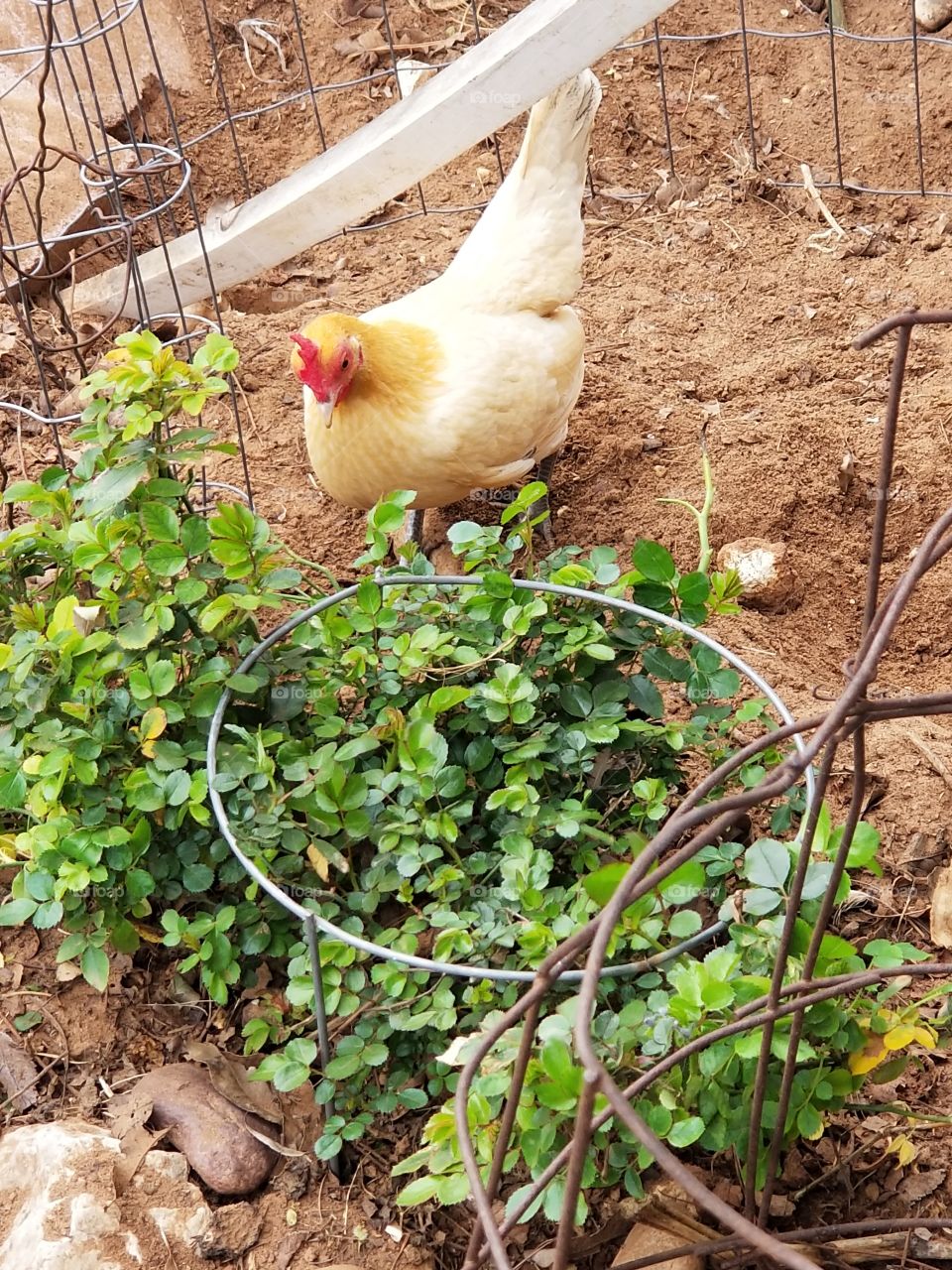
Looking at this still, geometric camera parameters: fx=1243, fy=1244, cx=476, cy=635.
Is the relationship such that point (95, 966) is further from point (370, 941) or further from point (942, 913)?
point (942, 913)

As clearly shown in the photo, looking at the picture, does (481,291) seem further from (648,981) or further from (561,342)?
(648,981)

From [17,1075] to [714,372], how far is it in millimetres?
Answer: 2562

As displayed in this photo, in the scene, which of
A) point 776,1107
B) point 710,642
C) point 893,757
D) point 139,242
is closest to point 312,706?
point 710,642

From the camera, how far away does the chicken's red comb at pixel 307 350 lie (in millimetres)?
2586

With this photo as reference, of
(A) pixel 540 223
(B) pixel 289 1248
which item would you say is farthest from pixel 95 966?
(A) pixel 540 223

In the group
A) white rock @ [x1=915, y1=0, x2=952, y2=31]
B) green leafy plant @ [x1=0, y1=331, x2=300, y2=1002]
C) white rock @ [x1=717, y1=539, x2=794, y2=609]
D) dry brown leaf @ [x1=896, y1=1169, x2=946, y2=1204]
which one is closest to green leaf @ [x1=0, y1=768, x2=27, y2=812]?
green leafy plant @ [x1=0, y1=331, x2=300, y2=1002]

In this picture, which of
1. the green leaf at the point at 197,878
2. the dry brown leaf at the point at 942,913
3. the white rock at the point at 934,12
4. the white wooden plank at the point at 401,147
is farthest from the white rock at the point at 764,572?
the white rock at the point at 934,12

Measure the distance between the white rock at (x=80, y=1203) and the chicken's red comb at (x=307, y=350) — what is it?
4.98 ft

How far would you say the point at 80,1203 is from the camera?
68.5 inches

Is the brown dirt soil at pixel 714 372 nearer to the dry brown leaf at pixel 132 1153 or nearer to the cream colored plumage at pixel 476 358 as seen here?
the dry brown leaf at pixel 132 1153

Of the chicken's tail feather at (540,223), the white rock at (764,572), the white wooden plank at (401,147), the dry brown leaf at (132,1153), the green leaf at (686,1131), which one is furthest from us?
the chicken's tail feather at (540,223)

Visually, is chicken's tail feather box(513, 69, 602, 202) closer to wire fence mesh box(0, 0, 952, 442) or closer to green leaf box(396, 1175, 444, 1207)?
wire fence mesh box(0, 0, 952, 442)

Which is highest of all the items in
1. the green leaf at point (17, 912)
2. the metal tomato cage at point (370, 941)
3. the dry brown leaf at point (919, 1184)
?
the metal tomato cage at point (370, 941)

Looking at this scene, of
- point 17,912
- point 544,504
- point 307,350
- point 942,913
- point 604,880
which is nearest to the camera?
point 604,880
